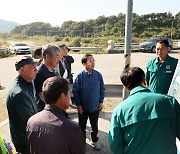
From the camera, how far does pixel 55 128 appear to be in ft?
6.57

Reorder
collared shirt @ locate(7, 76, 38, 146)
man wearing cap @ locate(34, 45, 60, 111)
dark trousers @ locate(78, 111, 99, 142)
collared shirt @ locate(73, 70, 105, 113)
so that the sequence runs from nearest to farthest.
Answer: collared shirt @ locate(7, 76, 38, 146)
man wearing cap @ locate(34, 45, 60, 111)
collared shirt @ locate(73, 70, 105, 113)
dark trousers @ locate(78, 111, 99, 142)

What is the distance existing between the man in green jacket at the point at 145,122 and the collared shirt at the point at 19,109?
1.06 m

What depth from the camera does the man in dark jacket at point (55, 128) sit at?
6.57 ft

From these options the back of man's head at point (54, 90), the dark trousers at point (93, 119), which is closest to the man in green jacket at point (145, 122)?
the back of man's head at point (54, 90)

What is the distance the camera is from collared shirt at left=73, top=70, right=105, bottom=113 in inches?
178

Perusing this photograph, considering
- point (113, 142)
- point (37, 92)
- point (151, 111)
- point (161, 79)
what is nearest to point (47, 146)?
point (113, 142)

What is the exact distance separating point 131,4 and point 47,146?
3797 millimetres

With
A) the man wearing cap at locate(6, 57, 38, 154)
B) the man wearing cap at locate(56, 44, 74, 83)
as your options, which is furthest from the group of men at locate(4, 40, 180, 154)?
the man wearing cap at locate(56, 44, 74, 83)

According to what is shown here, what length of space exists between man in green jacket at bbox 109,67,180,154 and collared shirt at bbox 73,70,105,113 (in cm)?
210

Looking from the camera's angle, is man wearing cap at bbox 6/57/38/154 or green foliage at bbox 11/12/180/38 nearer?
man wearing cap at bbox 6/57/38/154

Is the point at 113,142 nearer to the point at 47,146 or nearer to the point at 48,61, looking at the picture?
the point at 47,146

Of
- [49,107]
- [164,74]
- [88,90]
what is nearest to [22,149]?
[49,107]

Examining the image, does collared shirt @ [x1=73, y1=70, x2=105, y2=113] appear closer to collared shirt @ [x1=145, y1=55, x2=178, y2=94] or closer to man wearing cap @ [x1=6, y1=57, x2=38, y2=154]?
collared shirt @ [x1=145, y1=55, x2=178, y2=94]

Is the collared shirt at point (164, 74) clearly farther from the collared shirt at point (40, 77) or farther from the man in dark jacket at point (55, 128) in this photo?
the man in dark jacket at point (55, 128)
